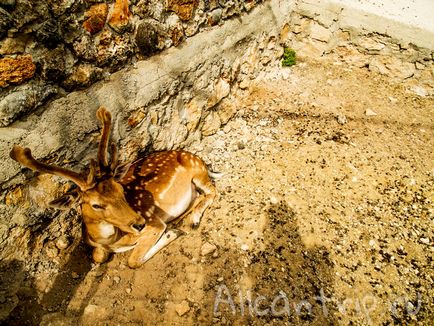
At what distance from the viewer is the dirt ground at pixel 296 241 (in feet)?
8.51

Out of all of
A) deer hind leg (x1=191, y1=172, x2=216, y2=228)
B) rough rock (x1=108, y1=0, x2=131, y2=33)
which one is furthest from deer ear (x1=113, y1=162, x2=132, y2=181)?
rough rock (x1=108, y1=0, x2=131, y2=33)

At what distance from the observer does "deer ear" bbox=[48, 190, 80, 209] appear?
229 centimetres

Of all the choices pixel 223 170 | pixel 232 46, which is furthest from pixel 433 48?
pixel 223 170

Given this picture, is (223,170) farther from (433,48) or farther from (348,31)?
(433,48)

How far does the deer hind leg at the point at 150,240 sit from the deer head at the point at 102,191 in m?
0.37

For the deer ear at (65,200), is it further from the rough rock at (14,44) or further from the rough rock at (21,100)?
the rough rock at (14,44)

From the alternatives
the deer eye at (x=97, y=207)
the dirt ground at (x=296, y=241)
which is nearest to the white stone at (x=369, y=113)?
the dirt ground at (x=296, y=241)

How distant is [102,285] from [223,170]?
174 cm

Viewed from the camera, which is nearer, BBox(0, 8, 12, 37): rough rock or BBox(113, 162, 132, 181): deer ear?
BBox(0, 8, 12, 37): rough rock

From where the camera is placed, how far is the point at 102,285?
111 inches

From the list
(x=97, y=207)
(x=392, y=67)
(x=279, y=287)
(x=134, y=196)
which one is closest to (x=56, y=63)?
(x=97, y=207)

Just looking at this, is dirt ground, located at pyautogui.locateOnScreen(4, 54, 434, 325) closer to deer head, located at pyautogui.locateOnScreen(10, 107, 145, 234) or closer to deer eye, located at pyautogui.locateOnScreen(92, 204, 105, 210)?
deer head, located at pyautogui.locateOnScreen(10, 107, 145, 234)

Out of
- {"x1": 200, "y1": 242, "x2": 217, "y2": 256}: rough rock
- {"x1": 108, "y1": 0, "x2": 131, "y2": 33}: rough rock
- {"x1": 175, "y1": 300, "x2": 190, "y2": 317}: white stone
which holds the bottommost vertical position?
{"x1": 175, "y1": 300, "x2": 190, "y2": 317}: white stone

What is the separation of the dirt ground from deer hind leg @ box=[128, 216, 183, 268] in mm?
77
